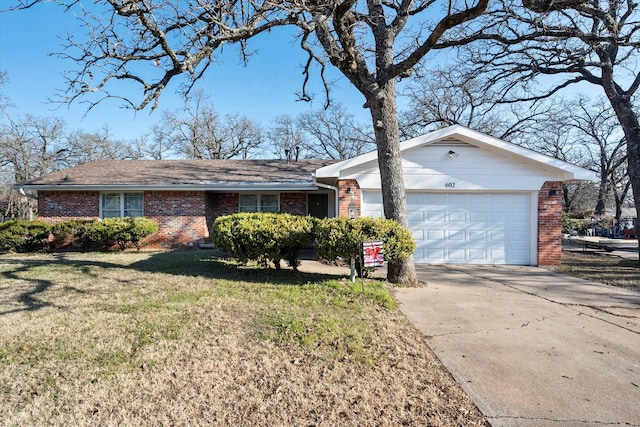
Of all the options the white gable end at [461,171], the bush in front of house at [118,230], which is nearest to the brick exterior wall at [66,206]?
the bush in front of house at [118,230]

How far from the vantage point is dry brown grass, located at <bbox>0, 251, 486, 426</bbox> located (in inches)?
104

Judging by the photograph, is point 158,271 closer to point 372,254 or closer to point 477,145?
point 372,254

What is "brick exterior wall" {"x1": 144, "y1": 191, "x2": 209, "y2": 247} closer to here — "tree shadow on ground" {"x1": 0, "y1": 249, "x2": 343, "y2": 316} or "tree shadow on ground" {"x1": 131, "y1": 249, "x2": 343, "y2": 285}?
"tree shadow on ground" {"x1": 0, "y1": 249, "x2": 343, "y2": 316}

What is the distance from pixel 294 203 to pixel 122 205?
6.73 metres

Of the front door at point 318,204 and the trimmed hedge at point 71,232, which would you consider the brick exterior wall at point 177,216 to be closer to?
the trimmed hedge at point 71,232

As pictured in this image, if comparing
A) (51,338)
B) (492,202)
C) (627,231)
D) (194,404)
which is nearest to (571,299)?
(492,202)

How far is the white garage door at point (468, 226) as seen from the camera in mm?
9852

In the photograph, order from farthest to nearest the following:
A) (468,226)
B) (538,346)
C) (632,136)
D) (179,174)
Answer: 1. (179,174)
2. (632,136)
3. (468,226)
4. (538,346)

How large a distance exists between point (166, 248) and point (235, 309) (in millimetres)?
9120

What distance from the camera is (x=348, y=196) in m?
9.76

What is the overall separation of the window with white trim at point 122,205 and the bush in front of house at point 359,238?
9.84 m

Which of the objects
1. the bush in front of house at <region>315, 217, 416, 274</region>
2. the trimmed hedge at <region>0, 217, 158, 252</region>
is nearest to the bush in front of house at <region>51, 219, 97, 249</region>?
the trimmed hedge at <region>0, 217, 158, 252</region>

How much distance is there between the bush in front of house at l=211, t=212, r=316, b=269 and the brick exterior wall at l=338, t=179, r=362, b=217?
2.30m

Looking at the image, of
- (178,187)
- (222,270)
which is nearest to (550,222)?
(222,270)
